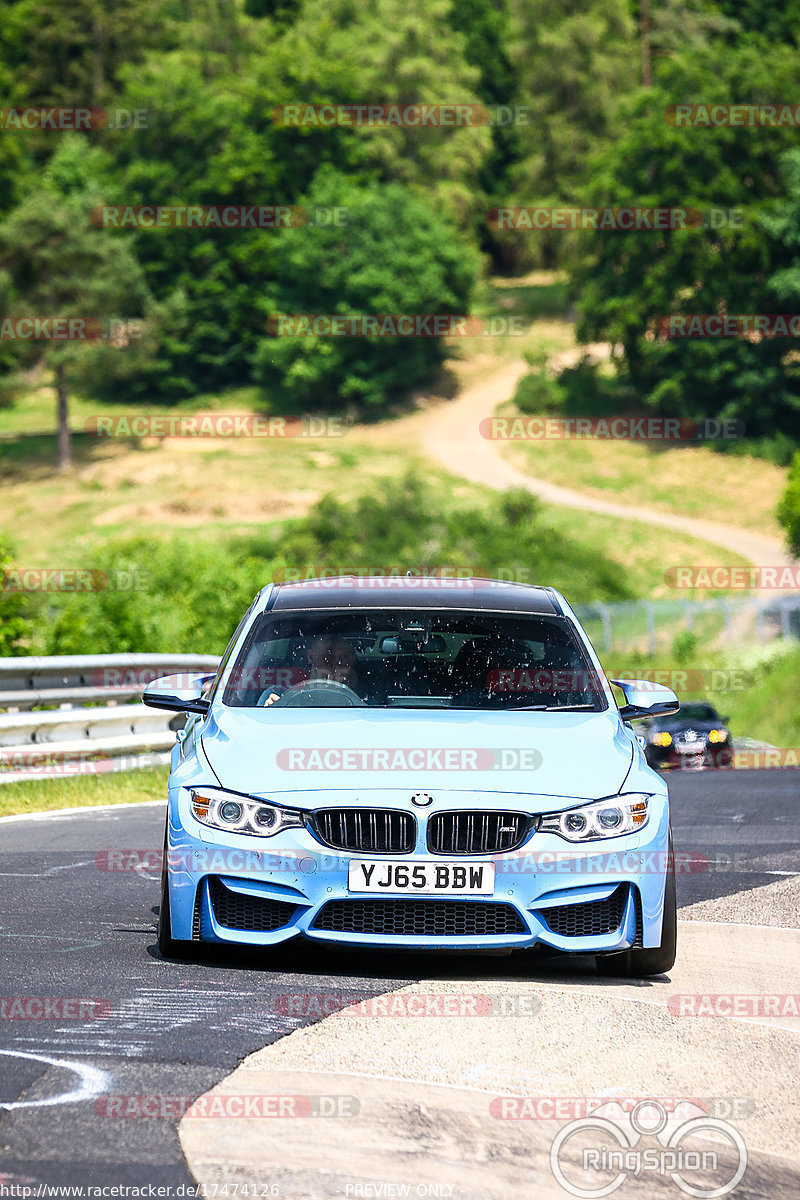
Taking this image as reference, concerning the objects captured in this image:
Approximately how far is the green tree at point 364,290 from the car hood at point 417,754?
3258 inches

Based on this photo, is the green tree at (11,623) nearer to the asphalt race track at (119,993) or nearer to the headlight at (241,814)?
the asphalt race track at (119,993)

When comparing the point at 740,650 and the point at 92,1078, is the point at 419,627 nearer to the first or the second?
the point at 92,1078

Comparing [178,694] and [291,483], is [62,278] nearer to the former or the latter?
[291,483]

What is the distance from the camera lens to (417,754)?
6562 mm

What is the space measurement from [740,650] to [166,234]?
6176cm

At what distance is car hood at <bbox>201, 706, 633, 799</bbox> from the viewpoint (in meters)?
6.43

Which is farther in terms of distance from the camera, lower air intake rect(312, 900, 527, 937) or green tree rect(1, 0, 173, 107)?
green tree rect(1, 0, 173, 107)

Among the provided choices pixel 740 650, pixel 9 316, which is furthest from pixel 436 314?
pixel 740 650

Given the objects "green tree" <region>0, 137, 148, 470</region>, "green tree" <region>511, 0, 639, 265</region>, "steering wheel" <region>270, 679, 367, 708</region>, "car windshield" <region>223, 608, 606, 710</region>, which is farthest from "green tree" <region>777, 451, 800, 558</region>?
"green tree" <region>511, 0, 639, 265</region>

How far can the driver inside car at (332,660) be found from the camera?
296 inches

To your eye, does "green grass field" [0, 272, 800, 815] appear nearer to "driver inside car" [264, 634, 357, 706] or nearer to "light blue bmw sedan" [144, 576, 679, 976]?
"driver inside car" [264, 634, 357, 706]

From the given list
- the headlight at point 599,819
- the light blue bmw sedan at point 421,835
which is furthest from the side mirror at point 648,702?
the headlight at point 599,819

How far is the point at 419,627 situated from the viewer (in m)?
7.78

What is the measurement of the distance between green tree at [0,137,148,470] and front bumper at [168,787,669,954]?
79.3 m
